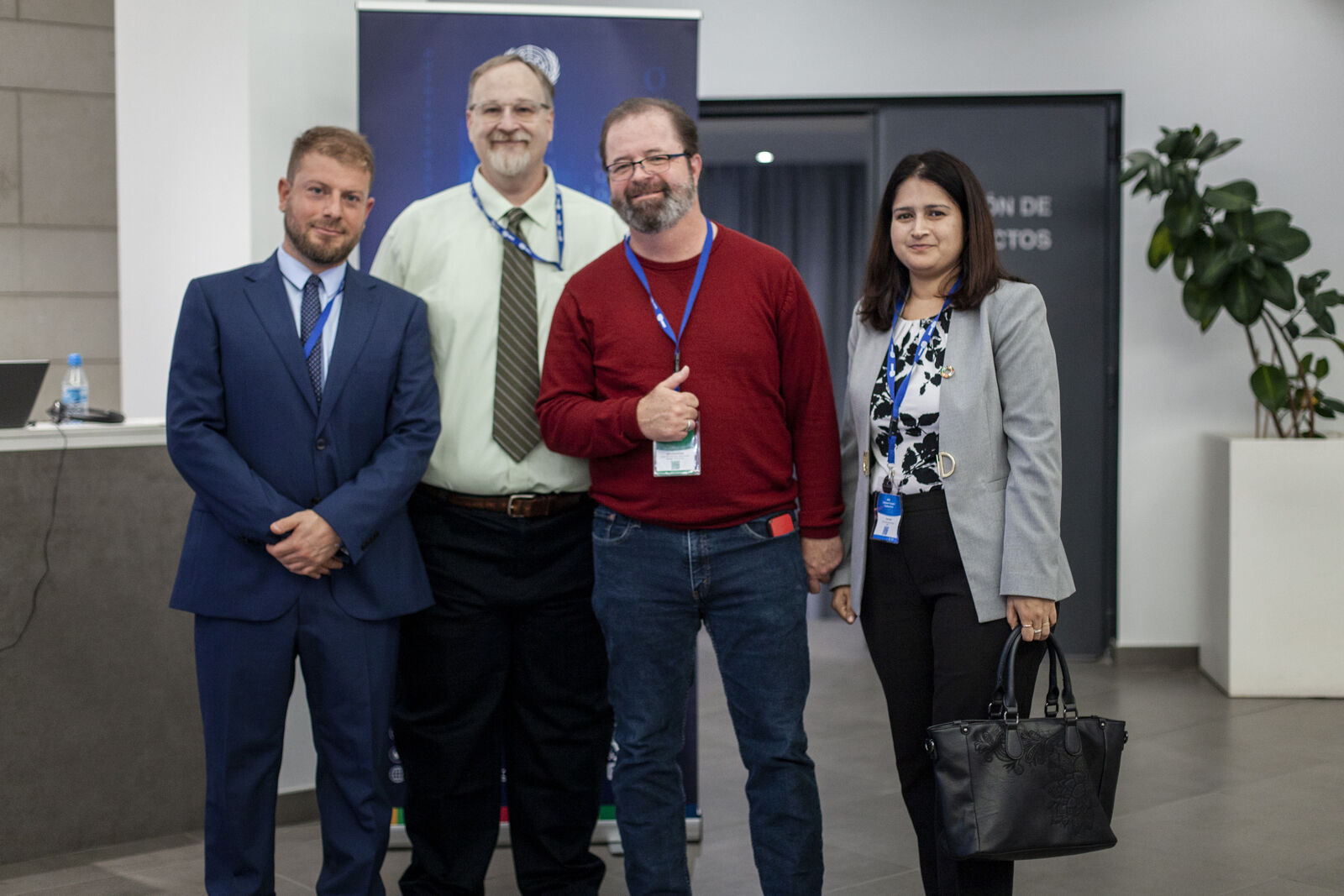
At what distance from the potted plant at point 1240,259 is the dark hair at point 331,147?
3555mm

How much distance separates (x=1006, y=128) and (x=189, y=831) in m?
4.43

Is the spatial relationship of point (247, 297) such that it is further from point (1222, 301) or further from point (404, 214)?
point (1222, 301)

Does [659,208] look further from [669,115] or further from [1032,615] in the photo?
[1032,615]

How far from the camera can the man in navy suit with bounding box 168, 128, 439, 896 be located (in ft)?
7.69

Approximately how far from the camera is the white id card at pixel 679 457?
2256mm

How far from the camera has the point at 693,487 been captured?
232 centimetres

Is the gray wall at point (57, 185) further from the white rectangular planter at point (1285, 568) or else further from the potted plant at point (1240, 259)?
the white rectangular planter at point (1285, 568)

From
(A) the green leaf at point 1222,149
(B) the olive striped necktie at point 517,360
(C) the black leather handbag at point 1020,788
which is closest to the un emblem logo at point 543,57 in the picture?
(B) the olive striped necktie at point 517,360

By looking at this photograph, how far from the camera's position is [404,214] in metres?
2.82

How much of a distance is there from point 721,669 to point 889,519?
0.45 metres

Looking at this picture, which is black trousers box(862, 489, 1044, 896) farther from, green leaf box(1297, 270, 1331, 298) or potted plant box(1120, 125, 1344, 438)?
green leaf box(1297, 270, 1331, 298)

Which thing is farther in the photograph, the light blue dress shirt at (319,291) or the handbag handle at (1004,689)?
the light blue dress shirt at (319,291)

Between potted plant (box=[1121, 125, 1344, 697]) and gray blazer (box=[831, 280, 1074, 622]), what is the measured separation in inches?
122

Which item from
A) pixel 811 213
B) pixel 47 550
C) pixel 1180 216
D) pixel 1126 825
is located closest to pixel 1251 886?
pixel 1126 825
